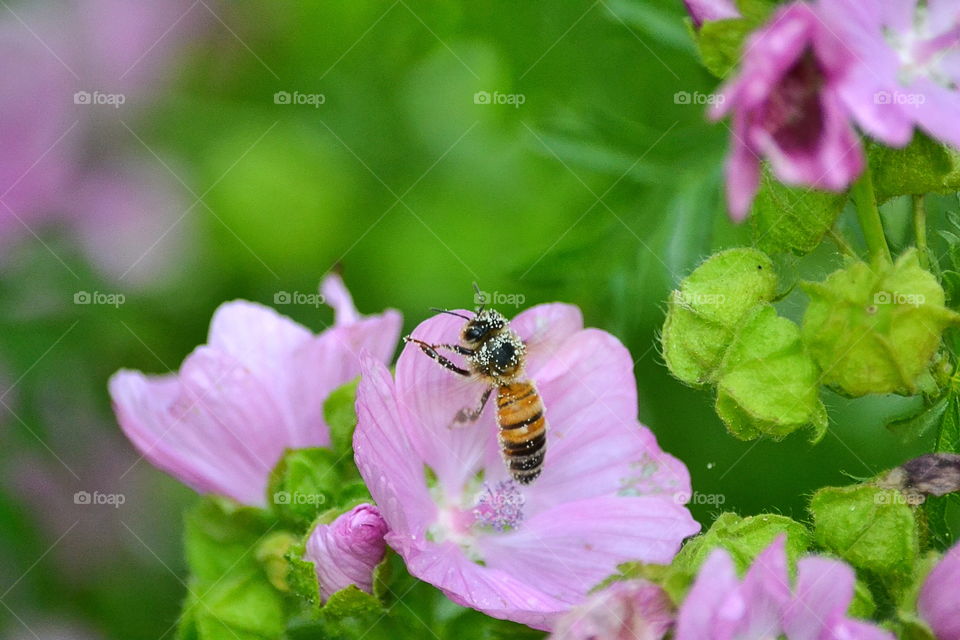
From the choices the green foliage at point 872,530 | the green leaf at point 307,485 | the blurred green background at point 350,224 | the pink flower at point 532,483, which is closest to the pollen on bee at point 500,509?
the pink flower at point 532,483

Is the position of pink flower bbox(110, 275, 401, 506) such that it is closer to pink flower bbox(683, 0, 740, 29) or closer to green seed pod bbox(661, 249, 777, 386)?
green seed pod bbox(661, 249, 777, 386)

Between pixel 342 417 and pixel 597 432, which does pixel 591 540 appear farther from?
pixel 342 417

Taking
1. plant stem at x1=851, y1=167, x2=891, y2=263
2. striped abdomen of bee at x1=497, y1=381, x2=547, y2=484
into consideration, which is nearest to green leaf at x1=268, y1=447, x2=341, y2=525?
striped abdomen of bee at x1=497, y1=381, x2=547, y2=484

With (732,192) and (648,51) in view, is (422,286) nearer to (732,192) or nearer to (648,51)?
(648,51)

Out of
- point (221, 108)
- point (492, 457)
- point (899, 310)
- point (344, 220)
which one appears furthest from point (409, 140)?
point (899, 310)

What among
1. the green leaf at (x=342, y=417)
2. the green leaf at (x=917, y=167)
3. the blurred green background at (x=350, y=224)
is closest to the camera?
the green leaf at (x=917, y=167)

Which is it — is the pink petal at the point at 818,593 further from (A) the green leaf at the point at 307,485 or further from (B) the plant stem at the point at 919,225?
(A) the green leaf at the point at 307,485
